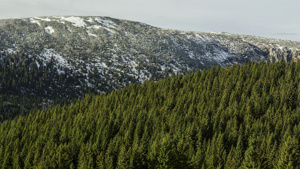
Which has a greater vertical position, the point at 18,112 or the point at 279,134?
the point at 279,134

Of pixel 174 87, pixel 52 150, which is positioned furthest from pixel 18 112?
pixel 52 150

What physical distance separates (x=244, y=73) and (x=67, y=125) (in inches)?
4771

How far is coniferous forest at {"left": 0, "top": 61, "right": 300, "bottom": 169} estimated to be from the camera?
209 feet

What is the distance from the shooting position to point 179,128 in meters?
87.2

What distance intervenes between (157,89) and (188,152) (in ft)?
278

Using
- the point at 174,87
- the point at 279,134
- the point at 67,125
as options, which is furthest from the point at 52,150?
the point at 174,87

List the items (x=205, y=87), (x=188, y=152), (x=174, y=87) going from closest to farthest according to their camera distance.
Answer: (x=188, y=152)
(x=205, y=87)
(x=174, y=87)

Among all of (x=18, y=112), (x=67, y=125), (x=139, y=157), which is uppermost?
(x=139, y=157)

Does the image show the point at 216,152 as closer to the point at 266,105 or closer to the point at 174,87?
the point at 266,105

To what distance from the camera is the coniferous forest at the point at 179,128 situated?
63.8m

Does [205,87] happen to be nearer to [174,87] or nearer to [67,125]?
[174,87]

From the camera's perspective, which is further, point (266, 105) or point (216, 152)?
point (266, 105)

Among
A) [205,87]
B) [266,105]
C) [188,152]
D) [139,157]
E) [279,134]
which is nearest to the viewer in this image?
[139,157]

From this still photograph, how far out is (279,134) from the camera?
9319cm
